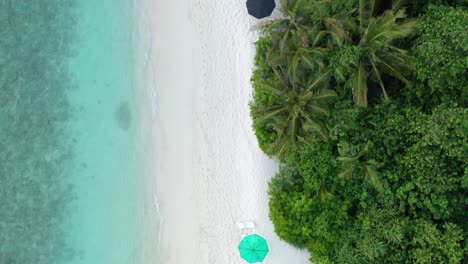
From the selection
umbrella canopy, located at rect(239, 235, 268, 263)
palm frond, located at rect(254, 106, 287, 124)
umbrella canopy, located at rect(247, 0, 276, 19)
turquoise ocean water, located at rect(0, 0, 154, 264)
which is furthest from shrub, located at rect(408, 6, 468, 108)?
turquoise ocean water, located at rect(0, 0, 154, 264)

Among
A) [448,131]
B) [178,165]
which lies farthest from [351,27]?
[178,165]

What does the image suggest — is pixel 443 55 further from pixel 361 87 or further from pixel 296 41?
pixel 296 41

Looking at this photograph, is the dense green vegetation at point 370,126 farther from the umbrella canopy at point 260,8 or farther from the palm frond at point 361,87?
the umbrella canopy at point 260,8

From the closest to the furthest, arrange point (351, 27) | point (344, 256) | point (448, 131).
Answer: point (448, 131)
point (351, 27)
point (344, 256)

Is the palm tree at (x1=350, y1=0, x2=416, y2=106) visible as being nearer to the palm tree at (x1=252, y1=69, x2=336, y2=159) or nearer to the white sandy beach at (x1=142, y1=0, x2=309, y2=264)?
the palm tree at (x1=252, y1=69, x2=336, y2=159)

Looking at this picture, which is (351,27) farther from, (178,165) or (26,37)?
(26,37)

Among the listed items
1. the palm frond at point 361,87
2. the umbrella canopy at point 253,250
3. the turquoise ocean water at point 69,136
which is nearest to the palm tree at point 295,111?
the palm frond at point 361,87

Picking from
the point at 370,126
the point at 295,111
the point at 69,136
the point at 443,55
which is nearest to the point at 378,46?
the point at 443,55
